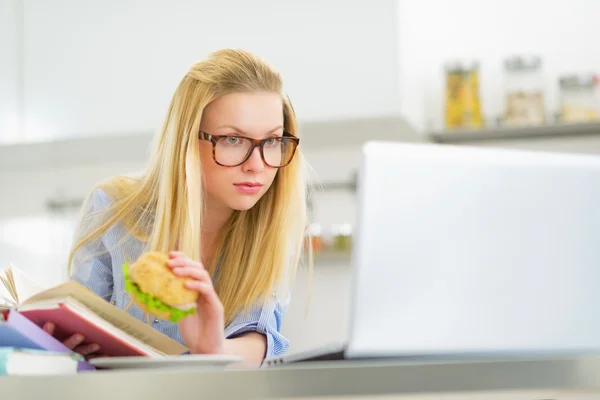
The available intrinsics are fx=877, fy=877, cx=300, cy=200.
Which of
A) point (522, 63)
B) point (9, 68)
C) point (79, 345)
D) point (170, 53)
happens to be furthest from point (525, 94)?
point (79, 345)

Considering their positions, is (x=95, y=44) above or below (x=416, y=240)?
above

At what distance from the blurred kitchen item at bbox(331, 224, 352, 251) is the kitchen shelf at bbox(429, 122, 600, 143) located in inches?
15.5

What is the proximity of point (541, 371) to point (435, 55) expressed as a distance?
6.88 ft

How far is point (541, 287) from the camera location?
782 mm

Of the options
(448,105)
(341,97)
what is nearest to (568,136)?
(448,105)

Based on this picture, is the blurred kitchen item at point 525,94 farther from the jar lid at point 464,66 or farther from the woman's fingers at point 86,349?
the woman's fingers at point 86,349

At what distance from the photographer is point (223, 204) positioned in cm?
172

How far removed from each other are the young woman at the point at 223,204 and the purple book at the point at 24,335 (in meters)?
0.54

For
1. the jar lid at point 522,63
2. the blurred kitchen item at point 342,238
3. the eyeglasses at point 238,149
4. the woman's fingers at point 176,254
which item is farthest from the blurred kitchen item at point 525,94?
the woman's fingers at point 176,254

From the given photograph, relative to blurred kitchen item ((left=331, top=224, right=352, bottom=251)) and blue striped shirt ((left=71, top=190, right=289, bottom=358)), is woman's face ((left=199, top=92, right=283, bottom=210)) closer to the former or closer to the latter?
blue striped shirt ((left=71, top=190, right=289, bottom=358))

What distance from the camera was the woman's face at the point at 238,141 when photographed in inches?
61.5

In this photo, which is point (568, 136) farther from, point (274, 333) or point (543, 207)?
point (543, 207)

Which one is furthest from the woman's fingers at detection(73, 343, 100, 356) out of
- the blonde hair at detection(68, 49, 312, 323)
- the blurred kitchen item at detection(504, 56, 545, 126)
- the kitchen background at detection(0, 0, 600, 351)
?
the blurred kitchen item at detection(504, 56, 545, 126)

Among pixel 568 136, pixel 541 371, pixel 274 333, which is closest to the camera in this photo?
pixel 541 371
